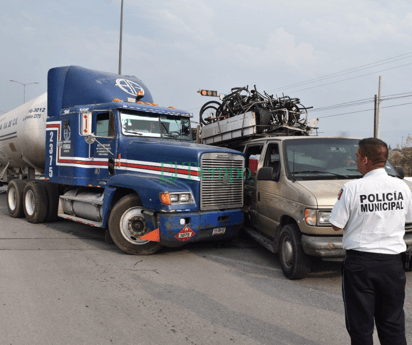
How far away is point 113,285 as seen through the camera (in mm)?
5133

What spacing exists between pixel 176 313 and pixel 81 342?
3.56 feet

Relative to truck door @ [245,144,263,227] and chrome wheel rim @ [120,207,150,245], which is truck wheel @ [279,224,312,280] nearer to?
truck door @ [245,144,263,227]

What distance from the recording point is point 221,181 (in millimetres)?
6758

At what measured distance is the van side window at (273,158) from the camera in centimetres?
651

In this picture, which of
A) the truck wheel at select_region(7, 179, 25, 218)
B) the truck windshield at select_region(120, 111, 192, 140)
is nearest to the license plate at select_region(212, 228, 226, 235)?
the truck windshield at select_region(120, 111, 192, 140)

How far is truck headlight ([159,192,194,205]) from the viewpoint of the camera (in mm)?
6109

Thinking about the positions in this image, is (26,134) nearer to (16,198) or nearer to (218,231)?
(16,198)

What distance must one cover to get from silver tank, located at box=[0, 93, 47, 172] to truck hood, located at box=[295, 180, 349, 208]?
308 inches

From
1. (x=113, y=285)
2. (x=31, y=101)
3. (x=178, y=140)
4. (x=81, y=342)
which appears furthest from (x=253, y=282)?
(x=31, y=101)

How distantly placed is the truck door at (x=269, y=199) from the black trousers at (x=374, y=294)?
132 inches

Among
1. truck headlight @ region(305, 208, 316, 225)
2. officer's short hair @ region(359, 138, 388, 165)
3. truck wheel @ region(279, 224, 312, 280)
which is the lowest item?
truck wheel @ region(279, 224, 312, 280)

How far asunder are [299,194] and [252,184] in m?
1.96

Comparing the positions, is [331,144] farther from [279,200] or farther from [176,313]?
[176,313]

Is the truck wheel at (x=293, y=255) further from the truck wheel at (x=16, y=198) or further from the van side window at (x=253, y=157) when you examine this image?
the truck wheel at (x=16, y=198)
